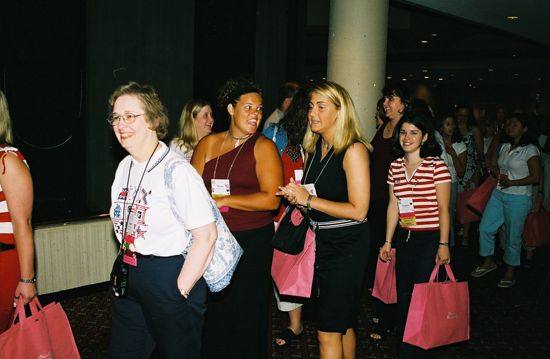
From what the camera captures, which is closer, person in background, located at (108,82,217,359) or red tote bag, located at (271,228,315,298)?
person in background, located at (108,82,217,359)

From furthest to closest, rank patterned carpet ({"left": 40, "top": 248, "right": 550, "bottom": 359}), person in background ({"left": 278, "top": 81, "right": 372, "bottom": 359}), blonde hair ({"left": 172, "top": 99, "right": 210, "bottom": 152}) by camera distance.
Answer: blonde hair ({"left": 172, "top": 99, "right": 210, "bottom": 152})
patterned carpet ({"left": 40, "top": 248, "right": 550, "bottom": 359})
person in background ({"left": 278, "top": 81, "right": 372, "bottom": 359})

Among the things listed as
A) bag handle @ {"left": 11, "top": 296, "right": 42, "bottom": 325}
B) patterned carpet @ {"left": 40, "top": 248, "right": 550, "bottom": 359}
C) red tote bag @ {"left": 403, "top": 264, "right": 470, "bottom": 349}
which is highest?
bag handle @ {"left": 11, "top": 296, "right": 42, "bottom": 325}

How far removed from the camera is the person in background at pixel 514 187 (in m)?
5.42

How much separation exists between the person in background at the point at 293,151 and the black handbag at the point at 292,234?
54cm

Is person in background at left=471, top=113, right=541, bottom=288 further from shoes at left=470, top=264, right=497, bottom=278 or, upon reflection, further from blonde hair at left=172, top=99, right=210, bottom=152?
blonde hair at left=172, top=99, right=210, bottom=152

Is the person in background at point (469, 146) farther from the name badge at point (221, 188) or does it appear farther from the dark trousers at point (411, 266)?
the name badge at point (221, 188)

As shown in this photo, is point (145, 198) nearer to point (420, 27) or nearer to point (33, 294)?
point (33, 294)

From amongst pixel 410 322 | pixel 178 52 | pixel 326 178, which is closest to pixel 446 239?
pixel 410 322

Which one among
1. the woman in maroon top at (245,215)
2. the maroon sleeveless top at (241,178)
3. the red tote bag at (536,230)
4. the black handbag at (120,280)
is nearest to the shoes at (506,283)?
the red tote bag at (536,230)

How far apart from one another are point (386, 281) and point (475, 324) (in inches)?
55.7

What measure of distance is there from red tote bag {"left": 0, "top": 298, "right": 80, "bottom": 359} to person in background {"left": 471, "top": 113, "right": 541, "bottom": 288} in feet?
14.8

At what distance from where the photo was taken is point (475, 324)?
4617mm

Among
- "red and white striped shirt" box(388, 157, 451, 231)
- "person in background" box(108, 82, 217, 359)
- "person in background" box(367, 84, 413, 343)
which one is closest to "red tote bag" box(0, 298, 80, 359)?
"person in background" box(108, 82, 217, 359)

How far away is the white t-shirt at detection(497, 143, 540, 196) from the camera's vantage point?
5426mm
